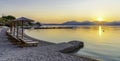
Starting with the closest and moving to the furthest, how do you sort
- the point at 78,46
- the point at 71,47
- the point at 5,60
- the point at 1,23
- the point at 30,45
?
1. the point at 5,60
2. the point at 30,45
3. the point at 71,47
4. the point at 78,46
5. the point at 1,23

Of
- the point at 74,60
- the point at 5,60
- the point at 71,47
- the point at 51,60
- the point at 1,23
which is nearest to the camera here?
the point at 5,60

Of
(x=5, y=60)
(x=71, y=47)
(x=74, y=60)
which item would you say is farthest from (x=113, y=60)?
(x=5, y=60)

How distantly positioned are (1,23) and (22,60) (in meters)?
65.2

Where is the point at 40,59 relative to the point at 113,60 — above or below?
above

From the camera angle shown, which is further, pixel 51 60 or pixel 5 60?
pixel 51 60

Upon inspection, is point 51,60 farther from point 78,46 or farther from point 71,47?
point 78,46

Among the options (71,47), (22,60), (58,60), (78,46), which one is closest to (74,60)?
(58,60)

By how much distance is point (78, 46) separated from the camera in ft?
65.4

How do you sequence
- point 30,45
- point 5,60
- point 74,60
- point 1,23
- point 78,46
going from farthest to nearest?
point 1,23, point 78,46, point 30,45, point 74,60, point 5,60

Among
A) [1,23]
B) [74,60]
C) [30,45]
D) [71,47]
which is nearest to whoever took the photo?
[74,60]

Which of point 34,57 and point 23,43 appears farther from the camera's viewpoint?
point 23,43

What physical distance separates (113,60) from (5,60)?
29.9ft

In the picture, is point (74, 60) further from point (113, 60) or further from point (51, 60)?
point (113, 60)

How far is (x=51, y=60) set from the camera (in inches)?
406
